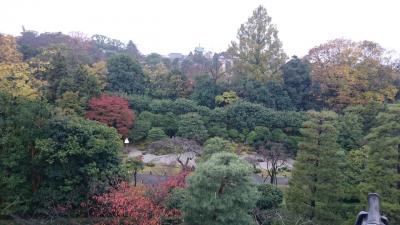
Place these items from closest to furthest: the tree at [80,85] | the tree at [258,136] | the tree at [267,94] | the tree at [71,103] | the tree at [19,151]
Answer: the tree at [19,151]
the tree at [71,103]
the tree at [80,85]
the tree at [258,136]
the tree at [267,94]

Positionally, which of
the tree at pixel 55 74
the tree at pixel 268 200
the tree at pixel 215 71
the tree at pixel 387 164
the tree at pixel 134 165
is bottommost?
the tree at pixel 268 200

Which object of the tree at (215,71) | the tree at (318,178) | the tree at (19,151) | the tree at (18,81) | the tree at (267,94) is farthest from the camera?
the tree at (215,71)

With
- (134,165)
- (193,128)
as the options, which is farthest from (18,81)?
(193,128)

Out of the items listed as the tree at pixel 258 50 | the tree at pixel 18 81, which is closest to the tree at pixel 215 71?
the tree at pixel 258 50

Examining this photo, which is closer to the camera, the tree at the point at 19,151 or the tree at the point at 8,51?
the tree at the point at 19,151

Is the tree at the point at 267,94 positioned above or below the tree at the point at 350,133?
above

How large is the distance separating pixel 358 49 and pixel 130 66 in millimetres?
18350

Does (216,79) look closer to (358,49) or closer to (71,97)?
(358,49)

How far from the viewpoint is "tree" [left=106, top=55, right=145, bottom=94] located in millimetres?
31281

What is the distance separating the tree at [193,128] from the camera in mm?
24812

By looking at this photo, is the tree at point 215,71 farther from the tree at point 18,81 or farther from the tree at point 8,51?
the tree at point 8,51

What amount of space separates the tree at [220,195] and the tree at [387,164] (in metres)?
4.59

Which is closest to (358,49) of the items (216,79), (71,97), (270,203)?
(216,79)

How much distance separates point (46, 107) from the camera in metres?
15.8
